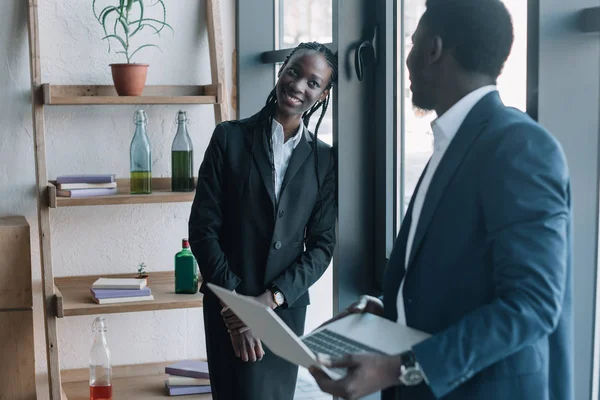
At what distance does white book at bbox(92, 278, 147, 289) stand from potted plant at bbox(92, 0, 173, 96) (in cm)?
67

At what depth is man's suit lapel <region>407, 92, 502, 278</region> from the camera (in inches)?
51.0

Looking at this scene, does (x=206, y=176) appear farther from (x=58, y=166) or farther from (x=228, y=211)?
(x=58, y=166)

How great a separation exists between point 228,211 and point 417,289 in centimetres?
96

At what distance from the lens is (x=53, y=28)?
296 centimetres

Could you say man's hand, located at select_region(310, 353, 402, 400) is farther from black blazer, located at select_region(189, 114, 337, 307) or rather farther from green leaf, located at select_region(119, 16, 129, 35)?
green leaf, located at select_region(119, 16, 129, 35)

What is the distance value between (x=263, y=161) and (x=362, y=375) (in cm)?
109

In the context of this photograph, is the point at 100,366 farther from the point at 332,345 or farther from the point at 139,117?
the point at 332,345

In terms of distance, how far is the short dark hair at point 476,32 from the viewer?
130 centimetres

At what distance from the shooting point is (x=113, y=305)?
108 inches

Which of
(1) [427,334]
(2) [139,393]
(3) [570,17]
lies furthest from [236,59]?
(1) [427,334]

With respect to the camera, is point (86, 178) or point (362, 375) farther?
point (86, 178)

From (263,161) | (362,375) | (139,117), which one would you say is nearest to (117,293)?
(139,117)

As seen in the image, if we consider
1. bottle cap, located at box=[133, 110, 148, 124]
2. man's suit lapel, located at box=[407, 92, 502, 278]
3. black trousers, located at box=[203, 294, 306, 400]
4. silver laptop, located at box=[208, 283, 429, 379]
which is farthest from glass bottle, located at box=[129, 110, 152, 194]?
man's suit lapel, located at box=[407, 92, 502, 278]

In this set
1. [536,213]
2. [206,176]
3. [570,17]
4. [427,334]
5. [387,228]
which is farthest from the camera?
[387,228]
